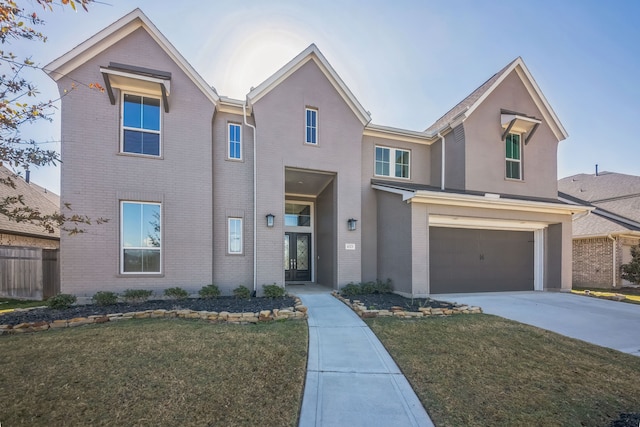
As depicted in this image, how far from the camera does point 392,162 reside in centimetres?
1267

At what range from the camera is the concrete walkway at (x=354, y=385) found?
3.45m

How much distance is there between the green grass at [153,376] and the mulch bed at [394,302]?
3.15 meters

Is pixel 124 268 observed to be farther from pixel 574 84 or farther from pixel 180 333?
pixel 574 84

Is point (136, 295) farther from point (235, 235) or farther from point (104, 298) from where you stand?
point (235, 235)

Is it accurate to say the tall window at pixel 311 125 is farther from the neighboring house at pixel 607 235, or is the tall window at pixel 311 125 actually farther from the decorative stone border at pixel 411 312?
the neighboring house at pixel 607 235

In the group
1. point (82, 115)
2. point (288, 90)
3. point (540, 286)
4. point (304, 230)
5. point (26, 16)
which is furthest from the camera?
point (304, 230)

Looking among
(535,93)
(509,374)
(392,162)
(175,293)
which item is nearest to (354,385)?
(509,374)

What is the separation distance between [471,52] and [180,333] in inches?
488

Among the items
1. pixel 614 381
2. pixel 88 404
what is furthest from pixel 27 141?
pixel 614 381

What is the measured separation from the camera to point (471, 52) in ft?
35.5

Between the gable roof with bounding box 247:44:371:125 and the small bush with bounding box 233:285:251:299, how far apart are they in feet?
19.9

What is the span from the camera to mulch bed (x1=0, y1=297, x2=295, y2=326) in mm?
7023

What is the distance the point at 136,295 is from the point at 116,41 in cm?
741

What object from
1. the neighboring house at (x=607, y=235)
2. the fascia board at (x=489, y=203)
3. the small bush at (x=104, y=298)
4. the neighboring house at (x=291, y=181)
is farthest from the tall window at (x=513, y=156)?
the small bush at (x=104, y=298)
